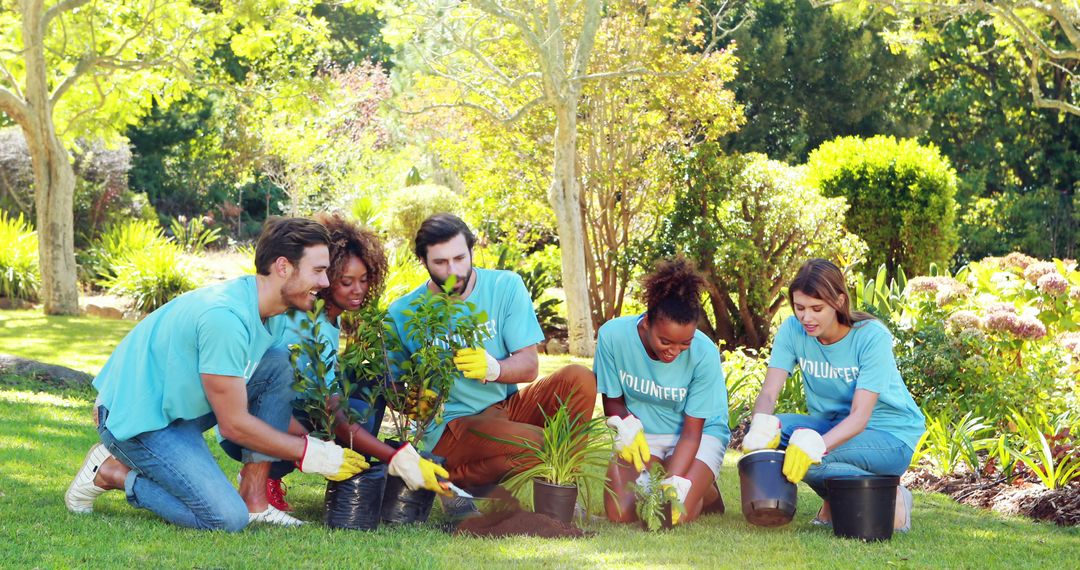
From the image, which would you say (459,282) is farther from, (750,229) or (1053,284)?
(750,229)

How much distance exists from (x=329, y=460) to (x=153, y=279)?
32.9 ft

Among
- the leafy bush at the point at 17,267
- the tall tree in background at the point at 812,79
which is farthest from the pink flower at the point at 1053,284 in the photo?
the tall tree in background at the point at 812,79

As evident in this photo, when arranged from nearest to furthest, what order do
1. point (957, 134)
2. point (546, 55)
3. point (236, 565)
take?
point (236, 565) → point (546, 55) → point (957, 134)

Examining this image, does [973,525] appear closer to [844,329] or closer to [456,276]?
[844,329]

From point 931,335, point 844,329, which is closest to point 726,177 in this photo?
point 931,335

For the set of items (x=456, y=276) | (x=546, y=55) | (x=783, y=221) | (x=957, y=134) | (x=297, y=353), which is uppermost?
(x=957, y=134)

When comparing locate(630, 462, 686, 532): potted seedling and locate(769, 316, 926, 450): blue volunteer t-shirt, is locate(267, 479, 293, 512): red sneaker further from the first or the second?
locate(769, 316, 926, 450): blue volunteer t-shirt

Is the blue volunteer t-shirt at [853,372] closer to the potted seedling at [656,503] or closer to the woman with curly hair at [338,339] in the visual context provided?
the potted seedling at [656,503]

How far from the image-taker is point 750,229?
9.80 m

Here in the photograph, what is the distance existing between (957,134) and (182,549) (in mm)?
20873

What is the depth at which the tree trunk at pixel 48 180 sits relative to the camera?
1145 centimetres

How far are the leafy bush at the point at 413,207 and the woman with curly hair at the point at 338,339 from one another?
11.7 m

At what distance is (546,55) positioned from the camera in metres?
9.61

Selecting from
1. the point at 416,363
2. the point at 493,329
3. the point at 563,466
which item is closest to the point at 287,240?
the point at 416,363
